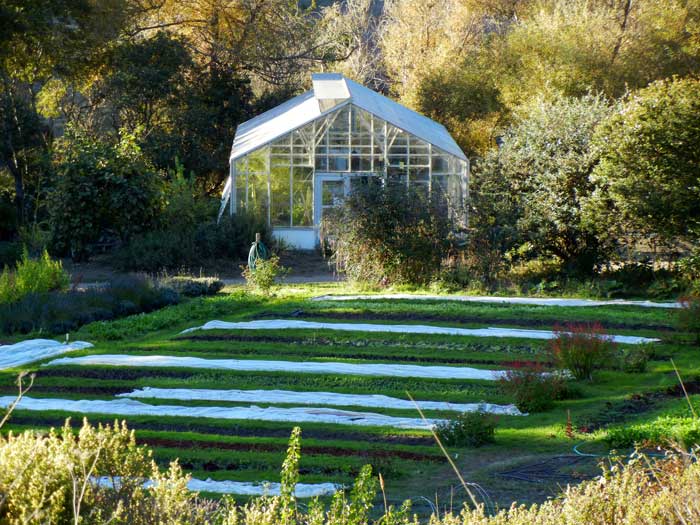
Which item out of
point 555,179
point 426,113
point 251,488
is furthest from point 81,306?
point 426,113

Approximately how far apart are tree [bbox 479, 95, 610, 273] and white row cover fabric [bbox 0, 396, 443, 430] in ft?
33.6

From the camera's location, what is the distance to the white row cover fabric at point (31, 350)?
454 inches

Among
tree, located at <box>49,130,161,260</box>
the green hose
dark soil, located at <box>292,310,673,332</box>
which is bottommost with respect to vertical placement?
dark soil, located at <box>292,310,673,332</box>

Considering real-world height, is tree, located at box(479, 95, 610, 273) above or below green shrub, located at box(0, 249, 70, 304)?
above

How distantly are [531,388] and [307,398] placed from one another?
2.26 meters

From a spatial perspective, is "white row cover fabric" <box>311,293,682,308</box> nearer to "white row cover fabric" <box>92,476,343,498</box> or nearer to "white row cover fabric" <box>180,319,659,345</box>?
"white row cover fabric" <box>180,319,659,345</box>

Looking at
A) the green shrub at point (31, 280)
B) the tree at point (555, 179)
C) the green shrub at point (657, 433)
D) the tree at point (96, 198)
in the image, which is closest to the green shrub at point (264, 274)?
the green shrub at point (31, 280)

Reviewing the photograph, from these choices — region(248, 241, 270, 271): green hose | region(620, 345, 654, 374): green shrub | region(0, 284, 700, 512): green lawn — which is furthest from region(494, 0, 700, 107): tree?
region(620, 345, 654, 374): green shrub

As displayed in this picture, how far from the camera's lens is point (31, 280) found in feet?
50.9

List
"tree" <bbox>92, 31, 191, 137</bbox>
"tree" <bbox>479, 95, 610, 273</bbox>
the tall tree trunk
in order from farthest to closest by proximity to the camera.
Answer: "tree" <bbox>92, 31, 191, 137</bbox>, the tall tree trunk, "tree" <bbox>479, 95, 610, 273</bbox>

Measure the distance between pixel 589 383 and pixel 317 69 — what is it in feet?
125

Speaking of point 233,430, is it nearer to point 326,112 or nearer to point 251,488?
point 251,488

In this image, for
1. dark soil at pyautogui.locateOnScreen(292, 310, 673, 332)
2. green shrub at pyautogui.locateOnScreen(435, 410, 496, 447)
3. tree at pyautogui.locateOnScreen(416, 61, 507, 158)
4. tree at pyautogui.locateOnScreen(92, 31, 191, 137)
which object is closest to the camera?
green shrub at pyautogui.locateOnScreen(435, 410, 496, 447)

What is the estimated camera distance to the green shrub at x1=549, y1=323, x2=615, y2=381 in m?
10.2
